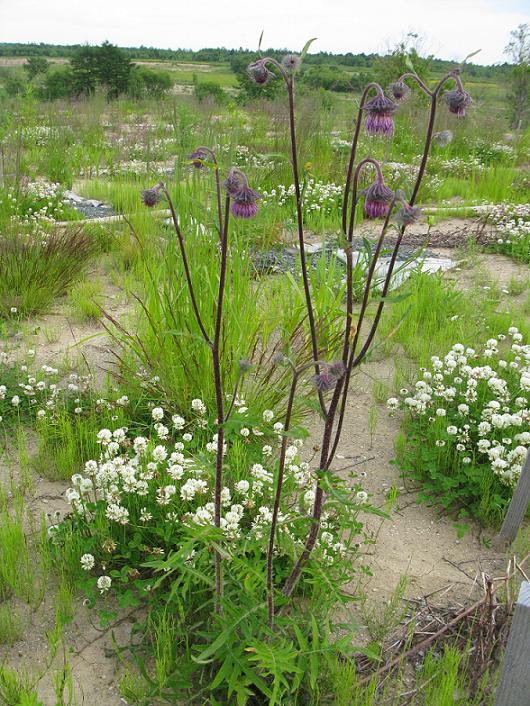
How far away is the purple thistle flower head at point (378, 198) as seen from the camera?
1517 millimetres

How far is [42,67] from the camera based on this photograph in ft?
105

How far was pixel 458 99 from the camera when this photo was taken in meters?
1.55

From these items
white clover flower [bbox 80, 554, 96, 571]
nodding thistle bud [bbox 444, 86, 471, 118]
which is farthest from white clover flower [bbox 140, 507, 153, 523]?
nodding thistle bud [bbox 444, 86, 471, 118]

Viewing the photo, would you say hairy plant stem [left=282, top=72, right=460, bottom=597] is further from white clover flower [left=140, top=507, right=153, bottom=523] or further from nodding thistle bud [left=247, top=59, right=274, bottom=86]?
white clover flower [left=140, top=507, right=153, bottom=523]


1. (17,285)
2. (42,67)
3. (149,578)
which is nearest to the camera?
(149,578)

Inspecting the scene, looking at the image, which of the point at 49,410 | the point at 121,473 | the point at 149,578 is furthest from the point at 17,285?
→ the point at 149,578

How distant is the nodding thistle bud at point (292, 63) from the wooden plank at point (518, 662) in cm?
140

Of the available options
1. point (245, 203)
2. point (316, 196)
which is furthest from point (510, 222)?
point (245, 203)

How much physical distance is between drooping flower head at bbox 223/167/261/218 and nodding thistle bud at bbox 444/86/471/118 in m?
0.53

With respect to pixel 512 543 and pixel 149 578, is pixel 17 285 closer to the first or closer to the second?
pixel 149 578

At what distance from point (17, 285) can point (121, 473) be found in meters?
2.85

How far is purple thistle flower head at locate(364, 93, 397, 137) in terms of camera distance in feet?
4.96

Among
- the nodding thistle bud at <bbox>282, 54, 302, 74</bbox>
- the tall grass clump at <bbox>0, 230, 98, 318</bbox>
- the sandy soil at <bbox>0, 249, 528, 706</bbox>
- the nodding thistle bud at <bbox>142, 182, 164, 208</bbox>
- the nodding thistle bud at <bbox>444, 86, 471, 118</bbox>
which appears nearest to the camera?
→ the nodding thistle bud at <bbox>282, 54, 302, 74</bbox>

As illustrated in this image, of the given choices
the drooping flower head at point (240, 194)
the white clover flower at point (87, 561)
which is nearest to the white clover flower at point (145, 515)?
the white clover flower at point (87, 561)
